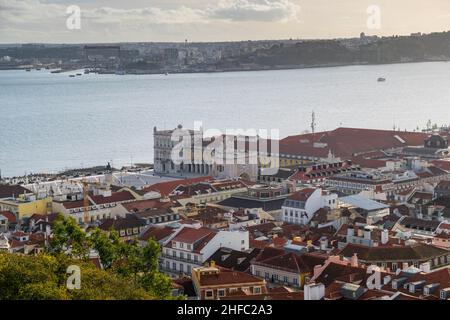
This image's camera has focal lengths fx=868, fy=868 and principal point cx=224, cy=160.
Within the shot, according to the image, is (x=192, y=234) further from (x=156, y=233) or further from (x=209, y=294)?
(x=209, y=294)

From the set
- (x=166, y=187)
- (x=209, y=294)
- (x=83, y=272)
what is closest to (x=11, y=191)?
(x=166, y=187)

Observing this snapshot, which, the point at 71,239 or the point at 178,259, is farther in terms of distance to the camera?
the point at 178,259

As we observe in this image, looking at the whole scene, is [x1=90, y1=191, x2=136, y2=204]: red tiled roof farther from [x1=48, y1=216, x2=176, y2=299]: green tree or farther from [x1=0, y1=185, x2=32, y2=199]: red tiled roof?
[x1=48, y1=216, x2=176, y2=299]: green tree

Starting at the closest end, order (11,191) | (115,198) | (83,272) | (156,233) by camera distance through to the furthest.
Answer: (83,272)
(156,233)
(115,198)
(11,191)

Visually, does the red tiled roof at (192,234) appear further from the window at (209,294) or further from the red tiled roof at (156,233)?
the window at (209,294)

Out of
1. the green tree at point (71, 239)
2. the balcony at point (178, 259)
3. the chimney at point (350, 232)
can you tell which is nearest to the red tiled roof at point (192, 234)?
the balcony at point (178, 259)

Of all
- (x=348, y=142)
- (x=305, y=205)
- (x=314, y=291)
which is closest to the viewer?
(x=314, y=291)

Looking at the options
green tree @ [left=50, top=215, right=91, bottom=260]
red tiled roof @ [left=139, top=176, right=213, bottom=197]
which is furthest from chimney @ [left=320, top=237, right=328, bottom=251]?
red tiled roof @ [left=139, top=176, right=213, bottom=197]

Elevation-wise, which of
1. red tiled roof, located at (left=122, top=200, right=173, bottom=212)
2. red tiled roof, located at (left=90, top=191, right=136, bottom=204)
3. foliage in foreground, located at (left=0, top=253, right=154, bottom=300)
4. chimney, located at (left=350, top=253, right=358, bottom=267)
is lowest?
red tiled roof, located at (left=90, top=191, right=136, bottom=204)

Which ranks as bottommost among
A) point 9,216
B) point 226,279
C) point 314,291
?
point 9,216

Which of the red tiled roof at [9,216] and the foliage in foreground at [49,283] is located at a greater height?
the foliage in foreground at [49,283]

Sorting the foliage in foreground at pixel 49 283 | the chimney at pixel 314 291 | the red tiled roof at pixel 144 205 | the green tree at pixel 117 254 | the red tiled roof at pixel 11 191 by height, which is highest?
the foliage in foreground at pixel 49 283

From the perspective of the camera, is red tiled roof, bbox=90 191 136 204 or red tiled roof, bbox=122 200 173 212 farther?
red tiled roof, bbox=90 191 136 204
